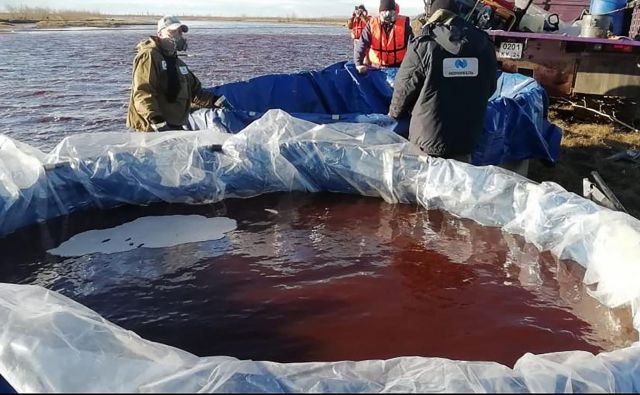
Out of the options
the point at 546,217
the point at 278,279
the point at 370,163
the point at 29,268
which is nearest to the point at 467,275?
the point at 546,217

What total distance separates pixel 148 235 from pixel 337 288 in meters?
1.51

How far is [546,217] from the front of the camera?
396 cm

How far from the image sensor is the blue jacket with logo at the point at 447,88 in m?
4.10

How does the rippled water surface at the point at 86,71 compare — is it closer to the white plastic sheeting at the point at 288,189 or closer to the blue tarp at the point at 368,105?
the blue tarp at the point at 368,105

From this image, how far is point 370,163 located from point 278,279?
1.59 meters

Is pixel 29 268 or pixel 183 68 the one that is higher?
pixel 183 68

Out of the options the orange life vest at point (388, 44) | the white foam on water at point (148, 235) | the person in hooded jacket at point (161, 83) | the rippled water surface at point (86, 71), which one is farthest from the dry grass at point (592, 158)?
the rippled water surface at point (86, 71)

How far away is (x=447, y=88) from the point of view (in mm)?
4219

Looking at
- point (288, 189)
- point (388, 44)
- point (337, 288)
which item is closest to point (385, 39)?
point (388, 44)

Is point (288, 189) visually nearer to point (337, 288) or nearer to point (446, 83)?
point (446, 83)

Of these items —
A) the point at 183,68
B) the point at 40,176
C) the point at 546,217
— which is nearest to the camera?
the point at 546,217

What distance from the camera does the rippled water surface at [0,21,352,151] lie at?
9.15 m

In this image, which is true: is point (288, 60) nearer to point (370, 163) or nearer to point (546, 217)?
point (370, 163)

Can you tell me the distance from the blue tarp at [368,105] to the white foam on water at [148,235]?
116 centimetres
